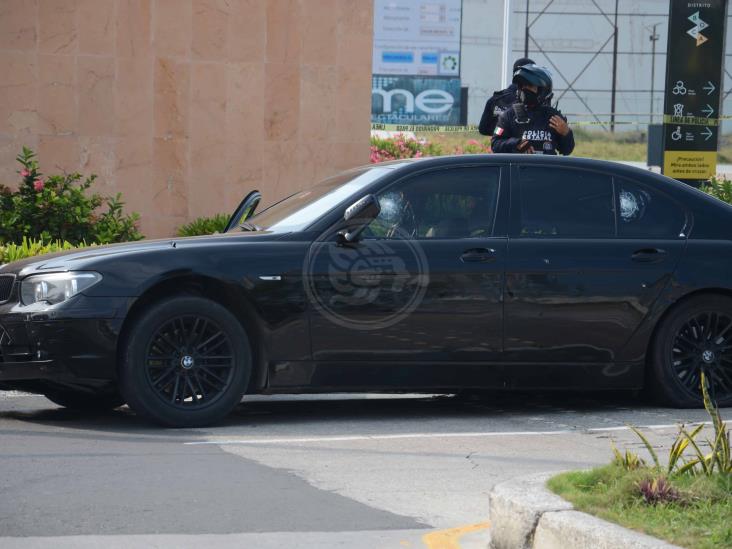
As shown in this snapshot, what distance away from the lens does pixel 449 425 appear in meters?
7.68

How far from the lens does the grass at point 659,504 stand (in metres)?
4.18

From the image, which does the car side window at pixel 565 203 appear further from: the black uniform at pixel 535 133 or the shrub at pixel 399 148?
the shrub at pixel 399 148

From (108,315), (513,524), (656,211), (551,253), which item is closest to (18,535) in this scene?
(513,524)

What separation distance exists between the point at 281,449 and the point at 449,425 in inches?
50.7

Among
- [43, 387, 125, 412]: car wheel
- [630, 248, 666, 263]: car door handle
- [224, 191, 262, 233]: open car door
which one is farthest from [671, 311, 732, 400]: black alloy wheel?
[43, 387, 125, 412]: car wheel

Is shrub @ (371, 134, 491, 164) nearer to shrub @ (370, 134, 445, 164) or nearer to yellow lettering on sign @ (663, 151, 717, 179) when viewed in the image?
shrub @ (370, 134, 445, 164)

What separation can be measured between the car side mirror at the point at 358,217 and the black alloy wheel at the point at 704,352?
2.03 meters

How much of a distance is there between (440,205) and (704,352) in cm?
186

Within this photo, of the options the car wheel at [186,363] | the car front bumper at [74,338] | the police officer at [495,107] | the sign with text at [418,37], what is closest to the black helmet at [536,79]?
the police officer at [495,107]

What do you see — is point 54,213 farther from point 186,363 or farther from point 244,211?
point 186,363

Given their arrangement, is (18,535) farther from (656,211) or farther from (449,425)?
(656,211)

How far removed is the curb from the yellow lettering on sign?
13.0m

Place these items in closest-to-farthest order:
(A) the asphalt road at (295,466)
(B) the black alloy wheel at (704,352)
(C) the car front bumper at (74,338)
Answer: (A) the asphalt road at (295,466)
(C) the car front bumper at (74,338)
(B) the black alloy wheel at (704,352)

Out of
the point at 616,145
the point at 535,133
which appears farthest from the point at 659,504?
the point at 616,145
